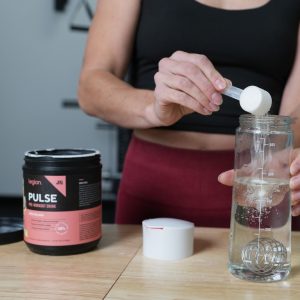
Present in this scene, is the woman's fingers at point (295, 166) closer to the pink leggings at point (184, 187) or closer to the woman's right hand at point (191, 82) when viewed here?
the woman's right hand at point (191, 82)

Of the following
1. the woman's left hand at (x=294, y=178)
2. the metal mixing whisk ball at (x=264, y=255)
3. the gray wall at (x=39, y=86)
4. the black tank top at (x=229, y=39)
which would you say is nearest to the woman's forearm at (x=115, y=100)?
the black tank top at (x=229, y=39)

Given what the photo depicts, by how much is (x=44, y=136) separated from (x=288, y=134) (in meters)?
2.64

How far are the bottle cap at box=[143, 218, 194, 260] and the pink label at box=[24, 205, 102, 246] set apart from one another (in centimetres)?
8

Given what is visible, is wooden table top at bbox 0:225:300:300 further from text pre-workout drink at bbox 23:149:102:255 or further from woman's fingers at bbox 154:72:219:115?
woman's fingers at bbox 154:72:219:115

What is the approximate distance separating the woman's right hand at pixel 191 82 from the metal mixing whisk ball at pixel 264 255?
189 mm

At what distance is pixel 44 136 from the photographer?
126 inches

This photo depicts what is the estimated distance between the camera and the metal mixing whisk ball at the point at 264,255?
26.0 inches

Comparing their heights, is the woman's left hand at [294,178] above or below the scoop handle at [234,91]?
below

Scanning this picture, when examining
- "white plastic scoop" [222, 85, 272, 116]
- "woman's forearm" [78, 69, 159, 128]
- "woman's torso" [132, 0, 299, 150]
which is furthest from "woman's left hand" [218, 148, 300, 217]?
"woman's torso" [132, 0, 299, 150]

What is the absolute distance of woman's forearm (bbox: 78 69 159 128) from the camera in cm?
95

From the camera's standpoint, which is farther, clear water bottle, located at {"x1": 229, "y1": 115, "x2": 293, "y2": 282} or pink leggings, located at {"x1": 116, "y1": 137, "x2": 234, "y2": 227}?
pink leggings, located at {"x1": 116, "y1": 137, "x2": 234, "y2": 227}

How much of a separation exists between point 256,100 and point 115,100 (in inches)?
16.8

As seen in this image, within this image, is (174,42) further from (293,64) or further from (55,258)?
(55,258)

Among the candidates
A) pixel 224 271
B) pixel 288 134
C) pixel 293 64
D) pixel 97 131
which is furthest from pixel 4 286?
pixel 97 131
